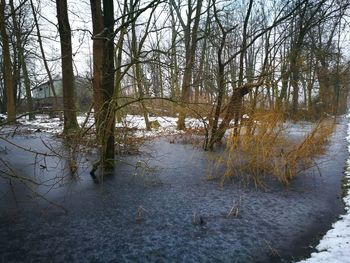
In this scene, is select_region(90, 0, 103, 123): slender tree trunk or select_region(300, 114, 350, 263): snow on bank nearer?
select_region(300, 114, 350, 263): snow on bank

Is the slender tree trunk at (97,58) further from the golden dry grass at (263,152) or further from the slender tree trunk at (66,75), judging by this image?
the golden dry grass at (263,152)

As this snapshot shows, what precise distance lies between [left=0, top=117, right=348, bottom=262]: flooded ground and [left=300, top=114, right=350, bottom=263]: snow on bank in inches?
5.7

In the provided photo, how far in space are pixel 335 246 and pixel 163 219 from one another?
2.45 m

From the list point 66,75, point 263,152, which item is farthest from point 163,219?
point 66,75

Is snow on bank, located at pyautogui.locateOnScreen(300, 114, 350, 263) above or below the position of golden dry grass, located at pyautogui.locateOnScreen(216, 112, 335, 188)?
below

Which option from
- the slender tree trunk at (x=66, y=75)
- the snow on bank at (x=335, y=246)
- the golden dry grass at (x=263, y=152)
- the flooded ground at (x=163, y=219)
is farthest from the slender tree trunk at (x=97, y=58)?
the snow on bank at (x=335, y=246)

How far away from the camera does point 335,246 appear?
464 cm

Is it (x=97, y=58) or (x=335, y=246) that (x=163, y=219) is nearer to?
(x=335, y=246)

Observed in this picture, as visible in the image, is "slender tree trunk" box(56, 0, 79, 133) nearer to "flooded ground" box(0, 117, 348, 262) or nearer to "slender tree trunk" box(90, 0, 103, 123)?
"slender tree trunk" box(90, 0, 103, 123)

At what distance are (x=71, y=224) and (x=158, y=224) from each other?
4.21 ft

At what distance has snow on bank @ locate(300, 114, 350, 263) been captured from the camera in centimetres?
427

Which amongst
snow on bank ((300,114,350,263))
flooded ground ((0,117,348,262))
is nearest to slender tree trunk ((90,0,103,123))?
flooded ground ((0,117,348,262))

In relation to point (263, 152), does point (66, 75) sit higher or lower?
higher

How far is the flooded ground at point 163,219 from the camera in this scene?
4.57 meters
